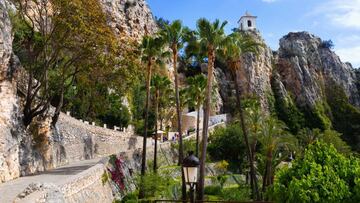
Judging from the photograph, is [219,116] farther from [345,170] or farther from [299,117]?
[345,170]

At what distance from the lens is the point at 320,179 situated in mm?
13422

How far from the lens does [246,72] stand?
92.1m

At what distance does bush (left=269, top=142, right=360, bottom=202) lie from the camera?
13.1 m

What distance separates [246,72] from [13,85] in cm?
7261

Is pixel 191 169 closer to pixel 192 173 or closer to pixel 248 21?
pixel 192 173

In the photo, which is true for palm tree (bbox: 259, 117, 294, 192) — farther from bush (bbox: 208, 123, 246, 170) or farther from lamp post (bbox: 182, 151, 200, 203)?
lamp post (bbox: 182, 151, 200, 203)

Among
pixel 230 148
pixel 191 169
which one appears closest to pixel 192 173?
pixel 191 169

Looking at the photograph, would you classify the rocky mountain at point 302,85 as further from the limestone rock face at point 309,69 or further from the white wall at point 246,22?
the white wall at point 246,22

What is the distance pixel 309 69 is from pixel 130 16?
4236 centimetres

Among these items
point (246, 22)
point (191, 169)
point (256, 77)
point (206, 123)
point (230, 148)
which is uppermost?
point (246, 22)

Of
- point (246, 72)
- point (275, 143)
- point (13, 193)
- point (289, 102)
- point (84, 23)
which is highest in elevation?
point (246, 72)

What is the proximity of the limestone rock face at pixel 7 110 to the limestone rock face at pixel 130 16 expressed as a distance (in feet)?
183

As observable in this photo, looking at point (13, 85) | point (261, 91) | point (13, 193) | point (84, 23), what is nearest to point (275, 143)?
point (84, 23)

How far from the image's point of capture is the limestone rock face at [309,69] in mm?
96062
